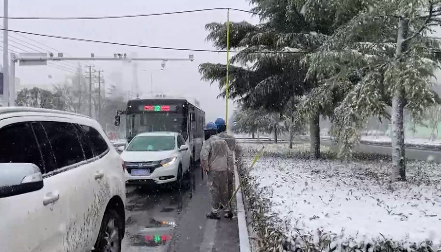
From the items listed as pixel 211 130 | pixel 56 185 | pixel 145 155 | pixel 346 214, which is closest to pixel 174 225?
pixel 211 130

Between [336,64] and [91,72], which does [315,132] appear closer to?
[336,64]

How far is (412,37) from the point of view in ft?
26.6

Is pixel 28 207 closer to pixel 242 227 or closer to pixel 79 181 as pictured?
pixel 79 181

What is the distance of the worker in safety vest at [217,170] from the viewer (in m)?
7.25

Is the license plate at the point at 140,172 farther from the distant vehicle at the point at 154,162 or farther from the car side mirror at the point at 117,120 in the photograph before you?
the car side mirror at the point at 117,120

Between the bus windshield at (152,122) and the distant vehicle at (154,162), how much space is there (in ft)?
11.9

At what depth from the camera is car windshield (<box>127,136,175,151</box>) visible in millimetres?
11219

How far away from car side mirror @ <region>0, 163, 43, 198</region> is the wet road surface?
3298 mm

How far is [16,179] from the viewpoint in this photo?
2.29 m

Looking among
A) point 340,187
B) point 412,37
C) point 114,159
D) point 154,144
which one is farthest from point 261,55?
point 114,159

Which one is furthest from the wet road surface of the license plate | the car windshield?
the car windshield

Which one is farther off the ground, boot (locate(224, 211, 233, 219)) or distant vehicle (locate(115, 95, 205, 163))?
distant vehicle (locate(115, 95, 205, 163))

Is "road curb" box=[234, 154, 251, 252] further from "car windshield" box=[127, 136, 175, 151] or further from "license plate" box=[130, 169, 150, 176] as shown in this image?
"car windshield" box=[127, 136, 175, 151]

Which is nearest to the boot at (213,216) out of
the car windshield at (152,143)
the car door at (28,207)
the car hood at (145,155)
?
the car hood at (145,155)
